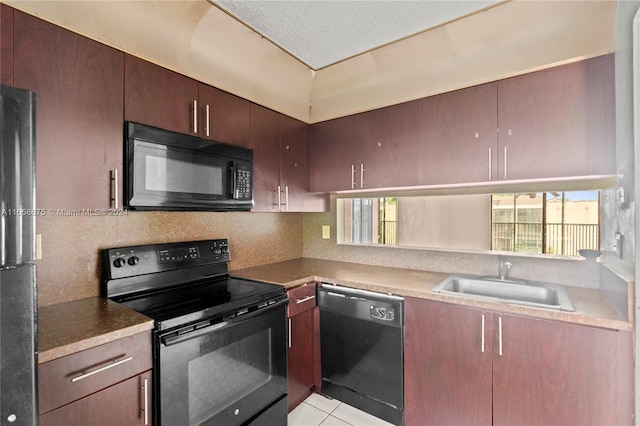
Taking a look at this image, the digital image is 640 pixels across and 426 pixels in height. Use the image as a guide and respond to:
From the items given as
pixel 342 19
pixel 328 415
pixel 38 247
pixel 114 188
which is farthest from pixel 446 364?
pixel 38 247

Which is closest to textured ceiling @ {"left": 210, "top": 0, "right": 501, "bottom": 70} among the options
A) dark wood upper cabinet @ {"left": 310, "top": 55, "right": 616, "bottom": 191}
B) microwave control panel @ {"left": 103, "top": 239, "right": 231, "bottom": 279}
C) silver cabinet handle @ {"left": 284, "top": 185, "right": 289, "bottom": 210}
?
dark wood upper cabinet @ {"left": 310, "top": 55, "right": 616, "bottom": 191}

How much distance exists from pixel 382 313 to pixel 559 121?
1434 millimetres

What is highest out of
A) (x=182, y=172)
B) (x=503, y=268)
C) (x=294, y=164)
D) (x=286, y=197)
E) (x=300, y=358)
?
(x=294, y=164)

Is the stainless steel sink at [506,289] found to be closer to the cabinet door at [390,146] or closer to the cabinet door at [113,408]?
the cabinet door at [390,146]

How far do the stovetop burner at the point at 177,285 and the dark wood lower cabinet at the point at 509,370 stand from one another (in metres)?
0.93

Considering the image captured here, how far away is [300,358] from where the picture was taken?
6.61ft

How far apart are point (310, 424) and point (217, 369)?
0.85 metres

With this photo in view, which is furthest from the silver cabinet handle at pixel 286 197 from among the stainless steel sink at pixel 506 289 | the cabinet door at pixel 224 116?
the stainless steel sink at pixel 506 289

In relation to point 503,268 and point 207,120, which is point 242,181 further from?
point 503,268

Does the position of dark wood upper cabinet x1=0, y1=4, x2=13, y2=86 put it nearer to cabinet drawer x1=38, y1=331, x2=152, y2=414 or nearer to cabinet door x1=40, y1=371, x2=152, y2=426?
cabinet drawer x1=38, y1=331, x2=152, y2=414

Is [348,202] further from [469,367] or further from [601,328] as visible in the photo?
[601,328]

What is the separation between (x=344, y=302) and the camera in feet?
6.49

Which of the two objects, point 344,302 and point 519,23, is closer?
point 519,23

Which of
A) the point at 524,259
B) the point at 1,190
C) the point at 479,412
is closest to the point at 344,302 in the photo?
the point at 479,412
